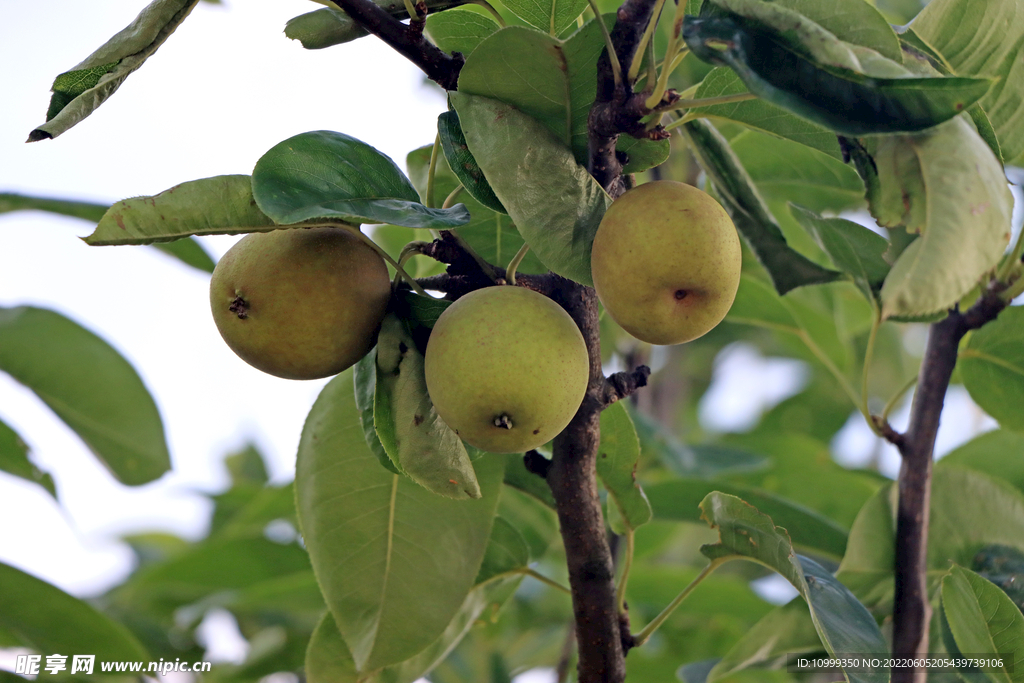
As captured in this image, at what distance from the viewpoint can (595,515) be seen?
1.09m

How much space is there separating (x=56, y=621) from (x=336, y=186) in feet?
3.89

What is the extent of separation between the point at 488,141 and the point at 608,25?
189mm

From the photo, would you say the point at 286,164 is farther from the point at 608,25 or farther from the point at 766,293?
the point at 766,293

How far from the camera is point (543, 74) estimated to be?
0.89 meters

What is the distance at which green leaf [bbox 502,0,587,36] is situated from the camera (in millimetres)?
1050

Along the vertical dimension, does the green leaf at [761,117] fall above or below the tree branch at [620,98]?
above

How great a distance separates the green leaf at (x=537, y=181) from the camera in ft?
2.80

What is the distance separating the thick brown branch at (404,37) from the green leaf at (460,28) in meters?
0.16

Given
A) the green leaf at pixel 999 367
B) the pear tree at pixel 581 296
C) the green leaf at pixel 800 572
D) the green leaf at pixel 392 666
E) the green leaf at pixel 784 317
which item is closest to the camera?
the pear tree at pixel 581 296

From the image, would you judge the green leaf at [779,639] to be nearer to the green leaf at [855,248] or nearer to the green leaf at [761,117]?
the green leaf at [855,248]

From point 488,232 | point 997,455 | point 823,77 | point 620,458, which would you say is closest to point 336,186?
point 488,232

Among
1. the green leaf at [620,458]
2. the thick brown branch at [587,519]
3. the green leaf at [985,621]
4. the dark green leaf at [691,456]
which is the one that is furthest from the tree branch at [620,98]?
the dark green leaf at [691,456]

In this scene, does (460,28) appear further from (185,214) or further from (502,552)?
(502,552)

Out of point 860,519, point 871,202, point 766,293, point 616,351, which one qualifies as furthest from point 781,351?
point 871,202
